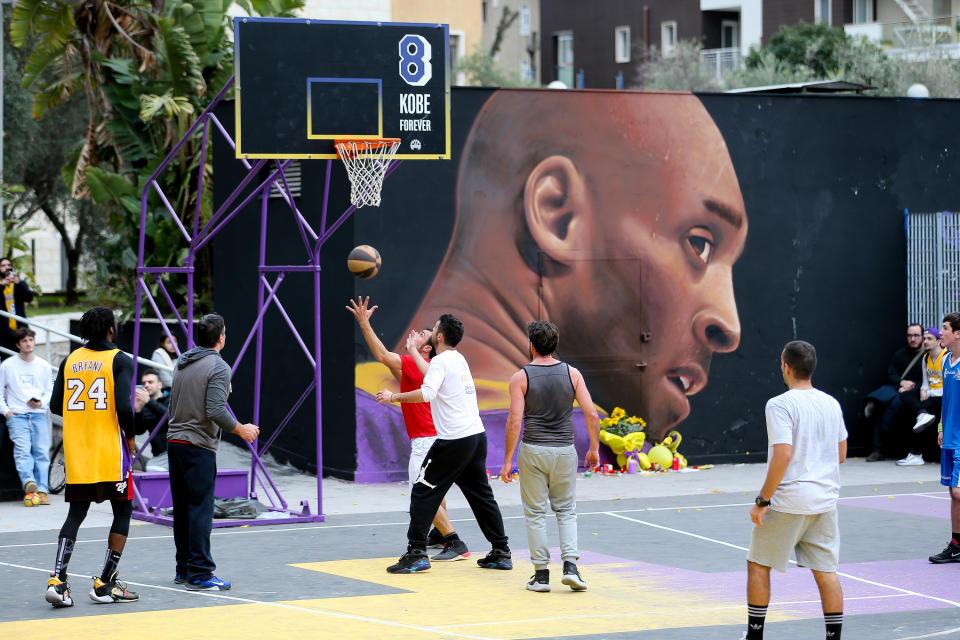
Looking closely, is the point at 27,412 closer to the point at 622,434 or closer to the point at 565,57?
the point at 622,434

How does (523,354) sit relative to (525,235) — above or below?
below

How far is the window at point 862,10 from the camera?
50781 millimetres

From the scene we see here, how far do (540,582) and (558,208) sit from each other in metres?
7.86

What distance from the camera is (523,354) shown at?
17.0m

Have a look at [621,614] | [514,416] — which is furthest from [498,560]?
[621,614]

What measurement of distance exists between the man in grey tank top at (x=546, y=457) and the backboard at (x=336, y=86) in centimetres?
408

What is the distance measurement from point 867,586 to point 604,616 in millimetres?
2306

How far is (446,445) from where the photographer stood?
414 inches

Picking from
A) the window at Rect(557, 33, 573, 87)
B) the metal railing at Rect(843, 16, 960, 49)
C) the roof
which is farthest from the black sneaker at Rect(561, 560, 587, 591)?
the window at Rect(557, 33, 573, 87)

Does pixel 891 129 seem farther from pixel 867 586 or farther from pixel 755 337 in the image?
pixel 867 586

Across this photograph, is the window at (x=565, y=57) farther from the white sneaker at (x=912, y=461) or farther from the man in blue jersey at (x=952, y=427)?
the man in blue jersey at (x=952, y=427)

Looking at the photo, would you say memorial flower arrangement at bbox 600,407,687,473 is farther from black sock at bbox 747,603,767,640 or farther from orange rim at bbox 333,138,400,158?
black sock at bbox 747,603,767,640

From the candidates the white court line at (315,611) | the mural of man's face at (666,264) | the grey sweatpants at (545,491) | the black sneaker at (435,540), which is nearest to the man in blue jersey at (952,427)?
the grey sweatpants at (545,491)

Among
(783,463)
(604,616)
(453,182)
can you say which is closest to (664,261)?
(453,182)
